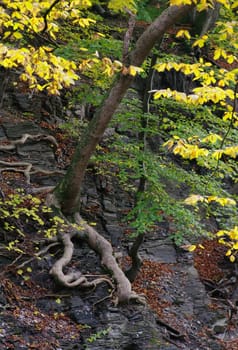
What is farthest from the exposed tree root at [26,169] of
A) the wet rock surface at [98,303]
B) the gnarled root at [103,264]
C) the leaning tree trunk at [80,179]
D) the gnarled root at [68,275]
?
the gnarled root at [68,275]

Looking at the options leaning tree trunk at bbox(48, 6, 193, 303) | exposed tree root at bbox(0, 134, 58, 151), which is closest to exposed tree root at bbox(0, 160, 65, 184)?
exposed tree root at bbox(0, 134, 58, 151)

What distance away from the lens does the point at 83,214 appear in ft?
34.4

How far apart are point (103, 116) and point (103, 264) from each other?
2.99 m

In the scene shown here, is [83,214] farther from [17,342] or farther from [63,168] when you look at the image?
[17,342]

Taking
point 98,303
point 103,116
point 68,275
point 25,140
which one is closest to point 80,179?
point 103,116

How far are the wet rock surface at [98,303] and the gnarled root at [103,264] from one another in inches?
6.6

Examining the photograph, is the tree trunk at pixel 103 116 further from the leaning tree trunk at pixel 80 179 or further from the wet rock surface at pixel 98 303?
the wet rock surface at pixel 98 303

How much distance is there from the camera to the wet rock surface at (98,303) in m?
6.32

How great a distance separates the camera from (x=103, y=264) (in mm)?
8320

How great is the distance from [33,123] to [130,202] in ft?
12.5

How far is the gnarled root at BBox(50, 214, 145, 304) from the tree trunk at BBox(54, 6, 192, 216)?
0.62m

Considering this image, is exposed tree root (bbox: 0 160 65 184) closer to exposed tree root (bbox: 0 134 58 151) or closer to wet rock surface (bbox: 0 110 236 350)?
wet rock surface (bbox: 0 110 236 350)

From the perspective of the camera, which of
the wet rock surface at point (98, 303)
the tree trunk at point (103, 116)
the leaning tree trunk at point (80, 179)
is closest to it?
the wet rock surface at point (98, 303)

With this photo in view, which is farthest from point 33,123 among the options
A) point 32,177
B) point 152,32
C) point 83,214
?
point 152,32
